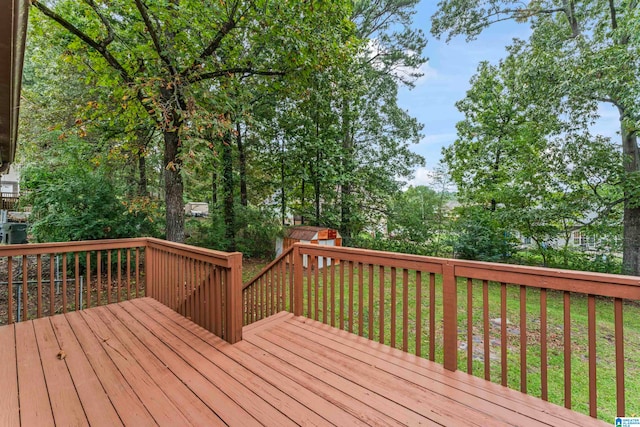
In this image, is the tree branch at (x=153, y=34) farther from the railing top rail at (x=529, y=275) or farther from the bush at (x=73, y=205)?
the railing top rail at (x=529, y=275)

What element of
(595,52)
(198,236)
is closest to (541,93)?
(595,52)

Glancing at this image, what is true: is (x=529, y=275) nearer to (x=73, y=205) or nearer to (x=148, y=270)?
(x=148, y=270)

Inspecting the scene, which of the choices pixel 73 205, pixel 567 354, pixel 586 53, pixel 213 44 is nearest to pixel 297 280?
pixel 567 354

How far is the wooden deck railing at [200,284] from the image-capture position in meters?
2.63

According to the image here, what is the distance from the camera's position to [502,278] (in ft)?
6.45

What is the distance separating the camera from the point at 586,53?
6176mm

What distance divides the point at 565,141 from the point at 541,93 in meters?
1.47

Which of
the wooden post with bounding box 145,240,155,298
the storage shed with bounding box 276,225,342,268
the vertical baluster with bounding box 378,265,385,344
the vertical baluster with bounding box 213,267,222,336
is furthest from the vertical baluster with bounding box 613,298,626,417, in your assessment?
the storage shed with bounding box 276,225,342,268

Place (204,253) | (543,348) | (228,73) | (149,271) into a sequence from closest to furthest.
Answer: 1. (543,348)
2. (204,253)
3. (149,271)
4. (228,73)

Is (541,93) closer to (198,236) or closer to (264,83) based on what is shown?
(264,83)

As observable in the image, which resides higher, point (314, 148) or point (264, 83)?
point (264, 83)

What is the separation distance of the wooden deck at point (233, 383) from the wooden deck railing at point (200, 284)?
0.19 m

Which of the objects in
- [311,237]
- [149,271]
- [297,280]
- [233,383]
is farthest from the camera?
[311,237]

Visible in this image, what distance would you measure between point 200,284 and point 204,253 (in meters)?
0.37
